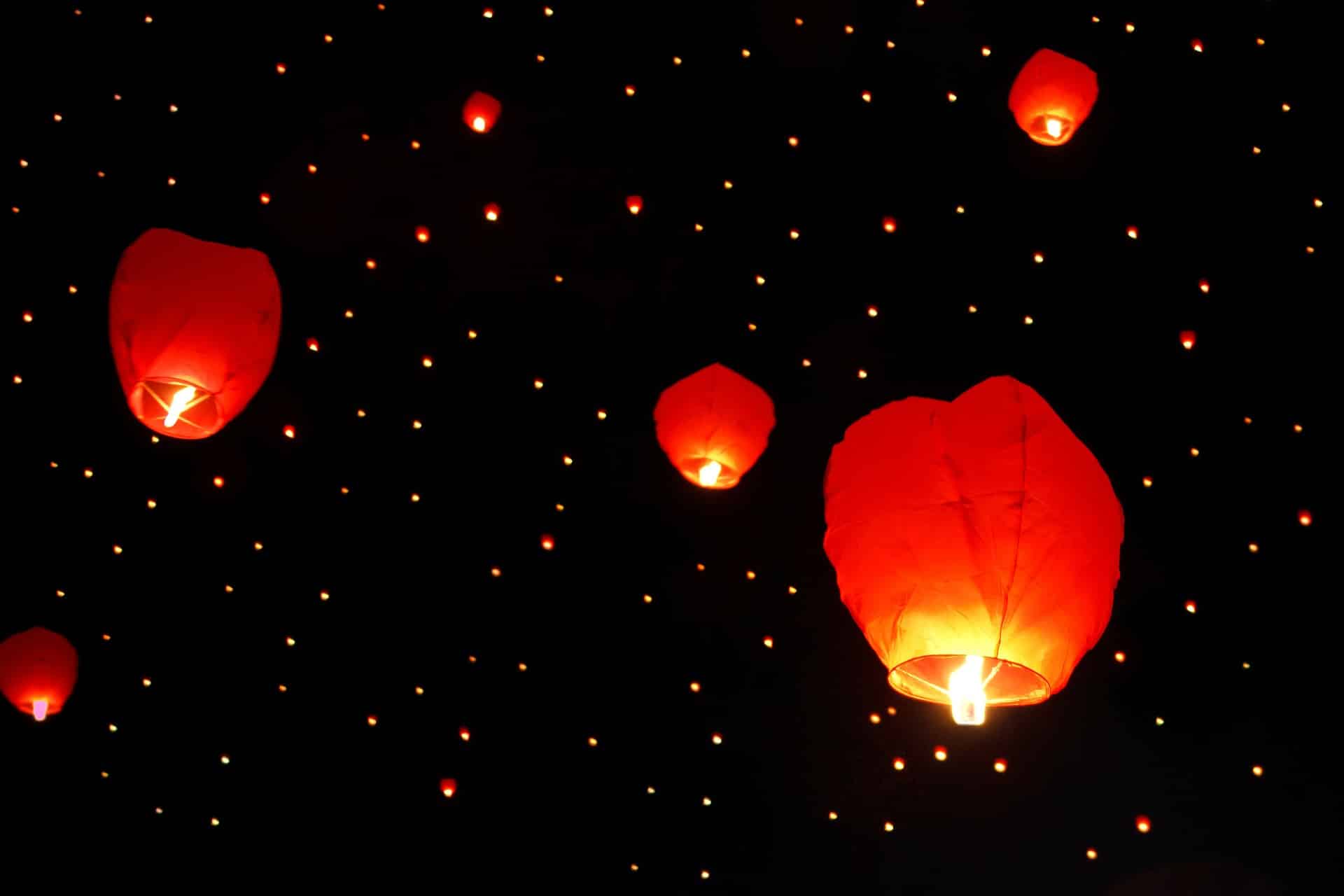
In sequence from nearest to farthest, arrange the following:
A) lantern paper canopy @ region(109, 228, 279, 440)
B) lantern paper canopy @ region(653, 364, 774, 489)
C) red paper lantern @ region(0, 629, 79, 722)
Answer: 1. lantern paper canopy @ region(109, 228, 279, 440)
2. lantern paper canopy @ region(653, 364, 774, 489)
3. red paper lantern @ region(0, 629, 79, 722)

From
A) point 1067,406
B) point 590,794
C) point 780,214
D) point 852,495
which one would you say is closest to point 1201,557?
point 1067,406

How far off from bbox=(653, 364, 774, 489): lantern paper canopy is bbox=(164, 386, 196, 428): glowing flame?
1063 mm

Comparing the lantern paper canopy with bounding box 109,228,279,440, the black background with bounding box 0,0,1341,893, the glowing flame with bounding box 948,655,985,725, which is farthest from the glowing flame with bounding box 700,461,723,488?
the glowing flame with bounding box 948,655,985,725

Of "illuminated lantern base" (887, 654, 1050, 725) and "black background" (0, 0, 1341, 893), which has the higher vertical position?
"black background" (0, 0, 1341, 893)

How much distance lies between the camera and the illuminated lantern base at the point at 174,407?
226cm

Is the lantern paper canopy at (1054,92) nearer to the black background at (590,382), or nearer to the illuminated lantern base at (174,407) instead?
the black background at (590,382)

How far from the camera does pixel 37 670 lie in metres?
3.30

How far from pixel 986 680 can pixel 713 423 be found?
1201 millimetres

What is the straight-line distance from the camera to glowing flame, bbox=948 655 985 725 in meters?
1.68

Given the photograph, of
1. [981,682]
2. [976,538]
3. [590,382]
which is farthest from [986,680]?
[590,382]

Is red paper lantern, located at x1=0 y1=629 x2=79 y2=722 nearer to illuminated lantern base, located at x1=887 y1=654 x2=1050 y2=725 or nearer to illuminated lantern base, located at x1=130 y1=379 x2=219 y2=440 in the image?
illuminated lantern base, located at x1=130 y1=379 x2=219 y2=440

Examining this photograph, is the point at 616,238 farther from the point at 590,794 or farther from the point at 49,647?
the point at 49,647

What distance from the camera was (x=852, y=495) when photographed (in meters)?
1.70

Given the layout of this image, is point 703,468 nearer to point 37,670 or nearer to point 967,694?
point 967,694
